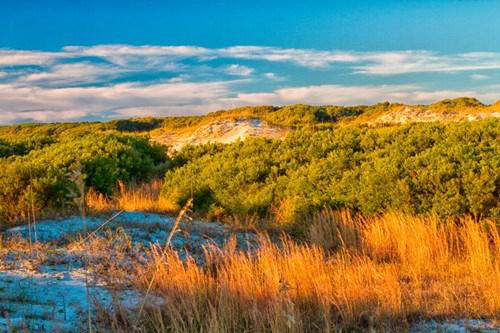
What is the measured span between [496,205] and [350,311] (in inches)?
213

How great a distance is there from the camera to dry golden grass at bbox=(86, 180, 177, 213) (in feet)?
43.6

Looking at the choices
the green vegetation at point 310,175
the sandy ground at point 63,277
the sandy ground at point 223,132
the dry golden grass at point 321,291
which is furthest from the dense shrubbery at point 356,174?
the sandy ground at point 223,132

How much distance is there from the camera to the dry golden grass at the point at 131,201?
1329cm

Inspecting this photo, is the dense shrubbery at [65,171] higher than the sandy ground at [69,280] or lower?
higher

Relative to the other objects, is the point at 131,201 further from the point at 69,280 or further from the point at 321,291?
the point at 321,291

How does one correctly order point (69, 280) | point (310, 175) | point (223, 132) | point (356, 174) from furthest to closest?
point (223, 132) < point (310, 175) < point (356, 174) < point (69, 280)

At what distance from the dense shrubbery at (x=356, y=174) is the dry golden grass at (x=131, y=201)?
36 centimetres

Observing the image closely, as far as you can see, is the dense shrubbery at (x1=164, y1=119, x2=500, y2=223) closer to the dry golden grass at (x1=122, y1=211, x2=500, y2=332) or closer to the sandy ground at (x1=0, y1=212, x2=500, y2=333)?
the dry golden grass at (x1=122, y1=211, x2=500, y2=332)

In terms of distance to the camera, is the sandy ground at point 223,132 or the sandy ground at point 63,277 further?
the sandy ground at point 223,132

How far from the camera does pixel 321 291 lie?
6.09m

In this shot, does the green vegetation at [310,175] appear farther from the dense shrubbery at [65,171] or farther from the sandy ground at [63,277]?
the sandy ground at [63,277]

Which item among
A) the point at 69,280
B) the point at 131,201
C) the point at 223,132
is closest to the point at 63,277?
the point at 69,280

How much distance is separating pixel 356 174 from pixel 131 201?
5.50m

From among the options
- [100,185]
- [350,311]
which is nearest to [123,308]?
[350,311]
